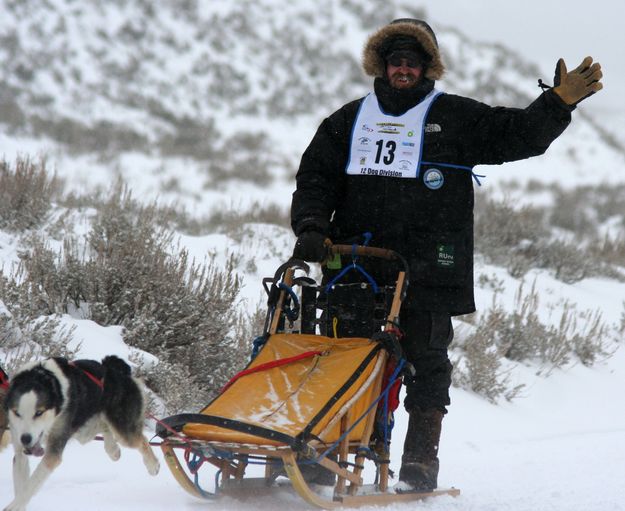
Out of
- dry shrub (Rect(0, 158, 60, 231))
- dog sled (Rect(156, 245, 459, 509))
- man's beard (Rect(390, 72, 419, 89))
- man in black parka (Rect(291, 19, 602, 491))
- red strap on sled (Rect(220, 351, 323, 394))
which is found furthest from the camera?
dry shrub (Rect(0, 158, 60, 231))

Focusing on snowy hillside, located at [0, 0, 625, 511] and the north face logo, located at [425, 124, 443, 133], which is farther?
snowy hillside, located at [0, 0, 625, 511]

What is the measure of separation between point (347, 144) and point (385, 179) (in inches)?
10.9

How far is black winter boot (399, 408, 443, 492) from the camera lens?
3877mm

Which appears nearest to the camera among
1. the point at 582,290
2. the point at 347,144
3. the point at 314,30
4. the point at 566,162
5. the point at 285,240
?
the point at 347,144

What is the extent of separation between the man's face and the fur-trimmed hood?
2.6 inches

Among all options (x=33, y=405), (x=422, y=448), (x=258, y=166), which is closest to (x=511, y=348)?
(x=422, y=448)

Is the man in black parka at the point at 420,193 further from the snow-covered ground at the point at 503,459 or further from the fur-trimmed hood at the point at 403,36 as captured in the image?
the snow-covered ground at the point at 503,459

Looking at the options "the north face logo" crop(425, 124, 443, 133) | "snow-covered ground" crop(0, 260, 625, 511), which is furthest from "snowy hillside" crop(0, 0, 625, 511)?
"the north face logo" crop(425, 124, 443, 133)

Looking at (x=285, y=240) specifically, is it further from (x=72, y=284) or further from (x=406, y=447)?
(x=406, y=447)

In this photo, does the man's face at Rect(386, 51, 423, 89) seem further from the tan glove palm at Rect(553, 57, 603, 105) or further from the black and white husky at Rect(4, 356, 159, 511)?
the black and white husky at Rect(4, 356, 159, 511)

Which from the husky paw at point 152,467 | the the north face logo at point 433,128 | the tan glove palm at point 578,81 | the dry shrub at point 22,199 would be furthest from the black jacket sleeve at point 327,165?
the dry shrub at point 22,199

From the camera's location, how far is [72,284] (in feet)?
17.1

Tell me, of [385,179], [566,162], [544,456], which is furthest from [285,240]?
[566,162]

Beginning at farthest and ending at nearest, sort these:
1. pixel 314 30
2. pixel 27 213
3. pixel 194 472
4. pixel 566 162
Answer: pixel 314 30 → pixel 566 162 → pixel 27 213 → pixel 194 472
